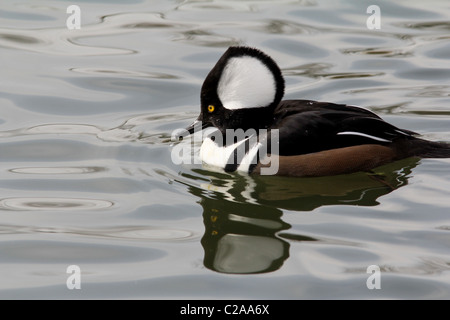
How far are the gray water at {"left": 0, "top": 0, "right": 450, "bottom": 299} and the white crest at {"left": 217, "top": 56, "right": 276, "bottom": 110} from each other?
2.26ft

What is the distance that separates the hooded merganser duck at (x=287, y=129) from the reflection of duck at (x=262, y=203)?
4.3 inches

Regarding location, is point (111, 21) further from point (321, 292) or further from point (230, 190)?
point (321, 292)

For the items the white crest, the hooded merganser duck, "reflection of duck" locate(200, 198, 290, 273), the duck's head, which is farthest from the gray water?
the white crest

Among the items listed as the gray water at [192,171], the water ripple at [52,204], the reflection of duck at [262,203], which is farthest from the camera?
the water ripple at [52,204]

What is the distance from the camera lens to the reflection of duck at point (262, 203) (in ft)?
20.2

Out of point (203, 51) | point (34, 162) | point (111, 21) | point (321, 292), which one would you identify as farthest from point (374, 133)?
point (111, 21)

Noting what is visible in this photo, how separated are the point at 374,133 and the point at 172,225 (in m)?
2.07

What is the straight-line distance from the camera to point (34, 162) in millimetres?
8180

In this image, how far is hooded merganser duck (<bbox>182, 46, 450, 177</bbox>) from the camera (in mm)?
7426

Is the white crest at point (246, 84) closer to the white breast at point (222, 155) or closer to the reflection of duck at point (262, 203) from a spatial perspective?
the white breast at point (222, 155)

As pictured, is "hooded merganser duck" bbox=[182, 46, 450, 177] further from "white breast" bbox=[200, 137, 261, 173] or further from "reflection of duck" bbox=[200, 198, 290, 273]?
"reflection of duck" bbox=[200, 198, 290, 273]

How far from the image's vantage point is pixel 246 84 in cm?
756

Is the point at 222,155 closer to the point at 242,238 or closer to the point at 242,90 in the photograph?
the point at 242,90

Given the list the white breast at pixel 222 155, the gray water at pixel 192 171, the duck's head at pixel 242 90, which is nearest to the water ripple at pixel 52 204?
the gray water at pixel 192 171
